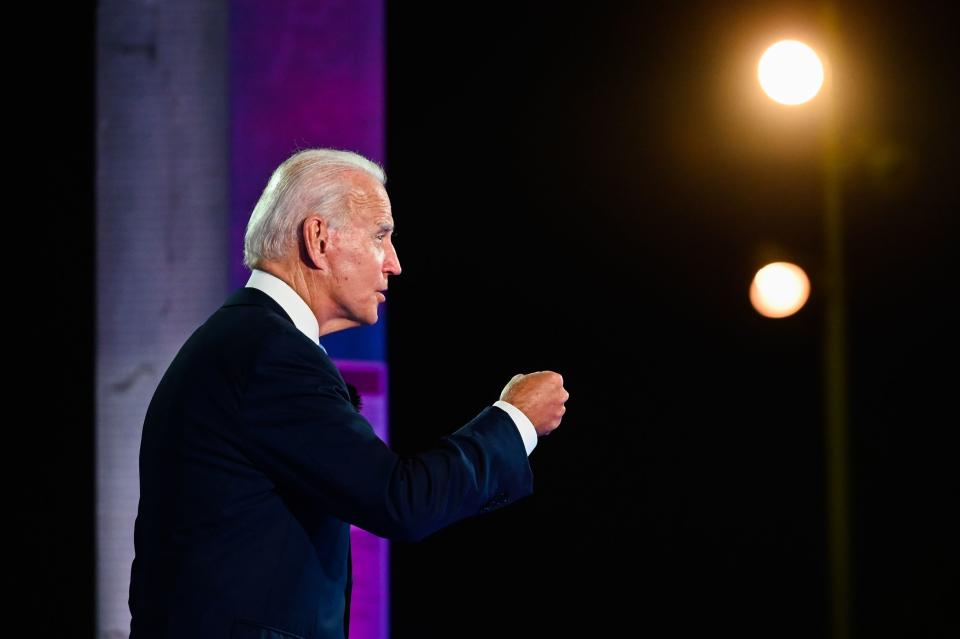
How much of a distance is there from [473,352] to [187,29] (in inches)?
53.1

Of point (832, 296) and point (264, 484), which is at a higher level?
point (832, 296)

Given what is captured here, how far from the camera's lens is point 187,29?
2746 mm

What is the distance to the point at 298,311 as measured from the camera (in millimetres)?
1398

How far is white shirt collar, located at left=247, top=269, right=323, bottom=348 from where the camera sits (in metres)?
1.39

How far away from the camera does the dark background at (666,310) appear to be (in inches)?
102

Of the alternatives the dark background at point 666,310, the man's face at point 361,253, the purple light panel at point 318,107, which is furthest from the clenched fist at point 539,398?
the purple light panel at point 318,107

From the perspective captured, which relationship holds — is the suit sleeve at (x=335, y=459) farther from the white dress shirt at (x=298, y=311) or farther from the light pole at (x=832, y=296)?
the light pole at (x=832, y=296)

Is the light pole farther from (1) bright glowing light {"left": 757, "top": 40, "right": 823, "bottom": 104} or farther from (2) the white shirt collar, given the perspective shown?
(2) the white shirt collar

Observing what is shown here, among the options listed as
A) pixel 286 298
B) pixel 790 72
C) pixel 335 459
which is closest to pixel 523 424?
pixel 335 459

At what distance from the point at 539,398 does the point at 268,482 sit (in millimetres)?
436

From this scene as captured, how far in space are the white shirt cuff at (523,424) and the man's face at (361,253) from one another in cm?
28

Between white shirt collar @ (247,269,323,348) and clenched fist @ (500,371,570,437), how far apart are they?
327mm

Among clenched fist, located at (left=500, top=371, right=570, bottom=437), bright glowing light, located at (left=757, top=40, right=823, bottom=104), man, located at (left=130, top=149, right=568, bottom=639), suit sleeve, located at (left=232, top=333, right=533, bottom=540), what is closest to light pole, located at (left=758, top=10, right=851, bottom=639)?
bright glowing light, located at (left=757, top=40, right=823, bottom=104)

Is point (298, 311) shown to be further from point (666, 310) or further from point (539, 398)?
point (666, 310)
